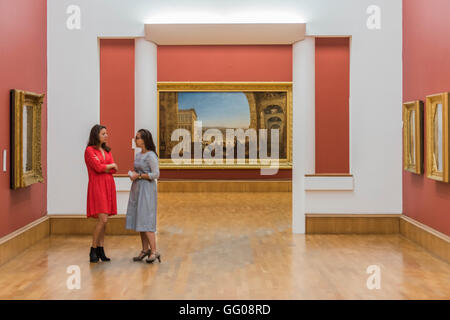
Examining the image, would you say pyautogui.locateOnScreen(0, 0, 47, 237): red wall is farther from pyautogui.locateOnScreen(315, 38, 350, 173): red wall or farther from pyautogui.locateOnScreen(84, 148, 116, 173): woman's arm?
pyautogui.locateOnScreen(315, 38, 350, 173): red wall

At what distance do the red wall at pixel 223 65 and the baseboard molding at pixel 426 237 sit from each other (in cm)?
1043

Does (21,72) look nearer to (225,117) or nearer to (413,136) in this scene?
(413,136)

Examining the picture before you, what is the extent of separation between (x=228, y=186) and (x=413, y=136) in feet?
36.1

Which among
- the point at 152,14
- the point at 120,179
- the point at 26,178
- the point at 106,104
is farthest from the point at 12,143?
the point at 106,104

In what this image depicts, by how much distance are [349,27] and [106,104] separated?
27.9ft

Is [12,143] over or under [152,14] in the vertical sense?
under

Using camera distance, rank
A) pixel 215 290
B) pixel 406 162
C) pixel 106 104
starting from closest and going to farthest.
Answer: pixel 215 290 < pixel 406 162 < pixel 106 104

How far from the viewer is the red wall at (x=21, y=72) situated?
30.7 ft

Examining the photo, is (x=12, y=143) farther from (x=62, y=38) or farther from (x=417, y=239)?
(x=417, y=239)

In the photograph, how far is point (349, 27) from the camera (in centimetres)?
1195

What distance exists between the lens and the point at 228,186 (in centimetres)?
2155

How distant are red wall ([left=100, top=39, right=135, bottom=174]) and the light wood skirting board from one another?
3520mm

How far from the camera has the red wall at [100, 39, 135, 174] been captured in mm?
17812

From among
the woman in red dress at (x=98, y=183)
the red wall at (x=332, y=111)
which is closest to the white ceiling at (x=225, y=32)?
the woman in red dress at (x=98, y=183)
